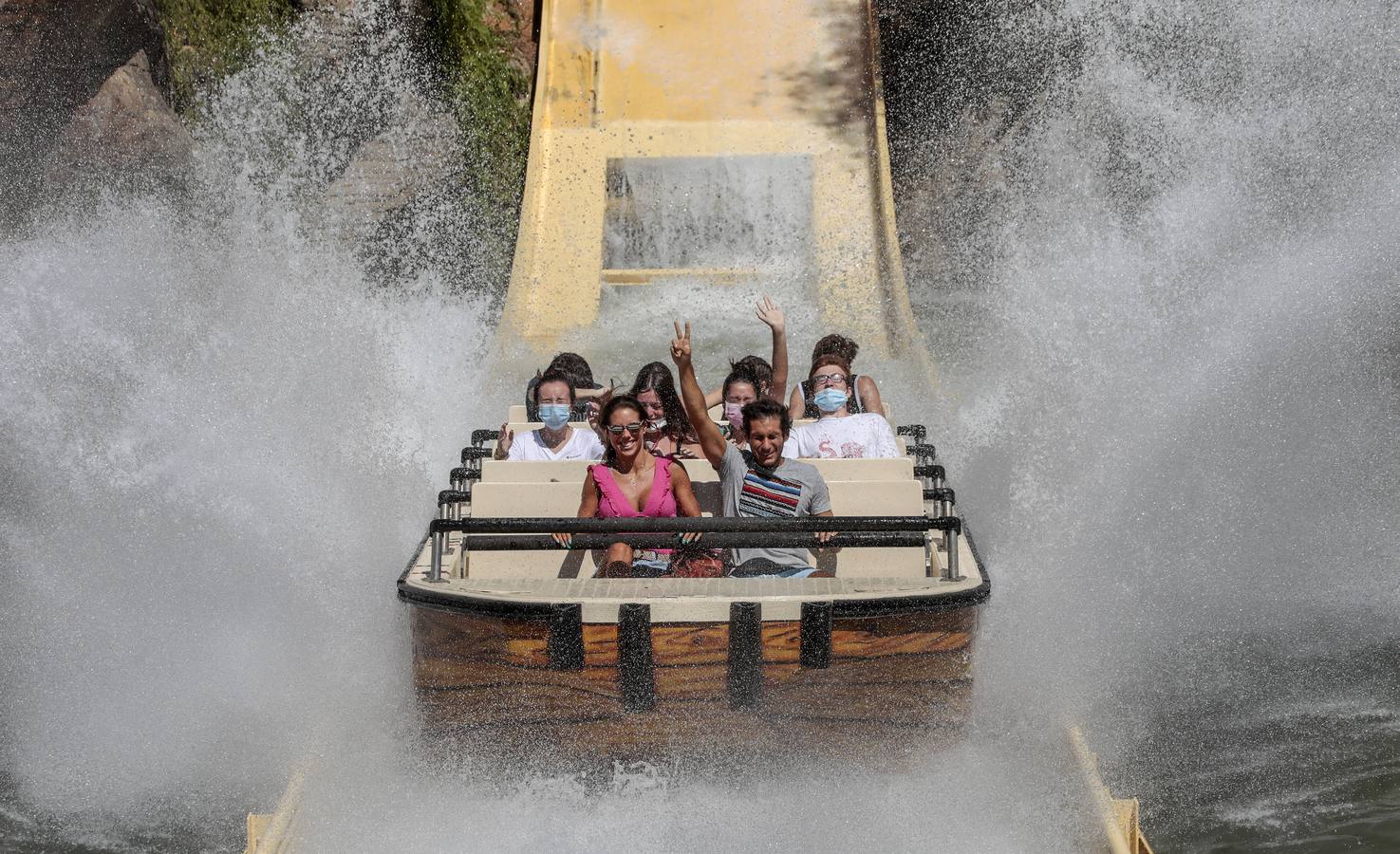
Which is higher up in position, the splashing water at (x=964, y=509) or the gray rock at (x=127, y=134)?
the gray rock at (x=127, y=134)

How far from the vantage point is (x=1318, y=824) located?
4.57 metres

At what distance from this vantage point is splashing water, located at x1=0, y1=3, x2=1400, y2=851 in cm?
439

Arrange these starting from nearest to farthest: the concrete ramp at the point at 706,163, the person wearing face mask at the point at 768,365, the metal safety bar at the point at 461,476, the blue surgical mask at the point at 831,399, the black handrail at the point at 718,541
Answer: the black handrail at the point at 718,541 → the metal safety bar at the point at 461,476 → the blue surgical mask at the point at 831,399 → the person wearing face mask at the point at 768,365 → the concrete ramp at the point at 706,163

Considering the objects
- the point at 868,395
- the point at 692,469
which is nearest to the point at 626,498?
the point at 692,469

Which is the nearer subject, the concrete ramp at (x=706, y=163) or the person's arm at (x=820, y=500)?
the person's arm at (x=820, y=500)

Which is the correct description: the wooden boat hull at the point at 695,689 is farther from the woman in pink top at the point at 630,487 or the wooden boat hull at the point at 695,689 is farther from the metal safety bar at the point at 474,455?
the metal safety bar at the point at 474,455

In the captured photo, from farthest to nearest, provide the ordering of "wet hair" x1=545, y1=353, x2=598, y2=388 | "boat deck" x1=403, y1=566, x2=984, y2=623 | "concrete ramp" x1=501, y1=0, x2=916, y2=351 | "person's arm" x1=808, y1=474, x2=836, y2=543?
"concrete ramp" x1=501, y1=0, x2=916, y2=351 → "wet hair" x1=545, y1=353, x2=598, y2=388 → "person's arm" x1=808, y1=474, x2=836, y2=543 → "boat deck" x1=403, y1=566, x2=984, y2=623

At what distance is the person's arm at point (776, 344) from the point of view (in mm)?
5676

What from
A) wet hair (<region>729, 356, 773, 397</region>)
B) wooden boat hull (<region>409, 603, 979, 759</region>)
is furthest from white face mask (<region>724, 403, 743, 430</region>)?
wooden boat hull (<region>409, 603, 979, 759</region>)

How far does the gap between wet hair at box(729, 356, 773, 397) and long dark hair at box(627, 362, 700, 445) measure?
291 mm

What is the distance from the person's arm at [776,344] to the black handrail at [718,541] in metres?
1.27

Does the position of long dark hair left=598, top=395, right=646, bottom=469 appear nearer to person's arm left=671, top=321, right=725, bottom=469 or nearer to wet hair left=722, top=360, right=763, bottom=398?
person's arm left=671, top=321, right=725, bottom=469

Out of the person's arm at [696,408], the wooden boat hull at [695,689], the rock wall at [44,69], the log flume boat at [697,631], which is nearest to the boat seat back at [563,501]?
the log flume boat at [697,631]

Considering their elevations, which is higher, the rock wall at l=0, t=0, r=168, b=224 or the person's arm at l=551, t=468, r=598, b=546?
the rock wall at l=0, t=0, r=168, b=224
